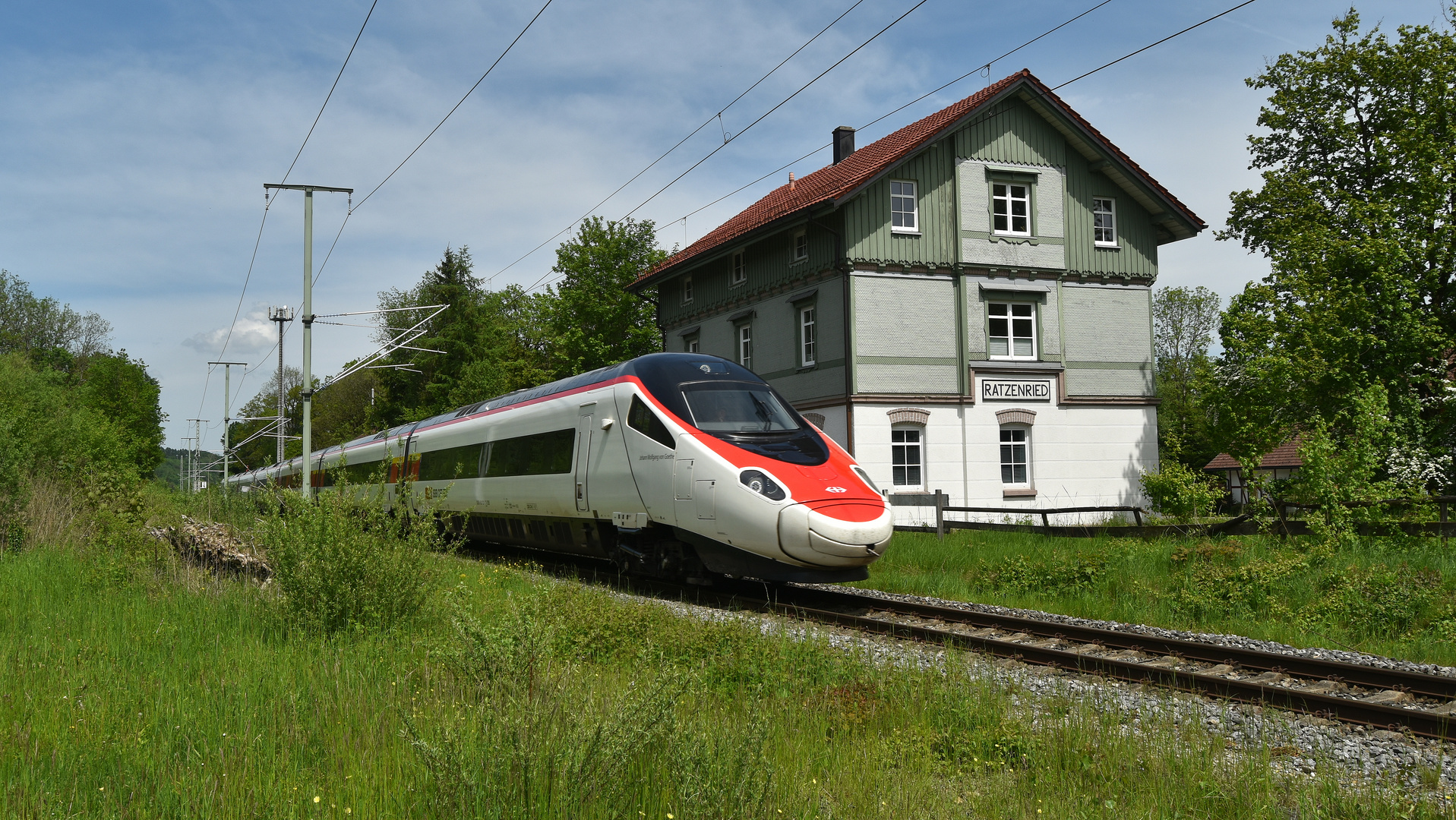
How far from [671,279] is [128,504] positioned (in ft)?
68.6

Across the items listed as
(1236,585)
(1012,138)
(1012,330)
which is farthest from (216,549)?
(1012,138)

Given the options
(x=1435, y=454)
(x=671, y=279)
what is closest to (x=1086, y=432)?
(x=1435, y=454)

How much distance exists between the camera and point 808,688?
20.9 ft

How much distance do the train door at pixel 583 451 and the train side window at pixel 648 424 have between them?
3.62ft

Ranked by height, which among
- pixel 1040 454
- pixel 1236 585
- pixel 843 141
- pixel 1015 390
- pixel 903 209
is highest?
pixel 843 141

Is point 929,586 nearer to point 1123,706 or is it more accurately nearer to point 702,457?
point 702,457

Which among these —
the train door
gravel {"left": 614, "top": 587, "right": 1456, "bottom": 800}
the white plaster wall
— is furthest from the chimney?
gravel {"left": 614, "top": 587, "right": 1456, "bottom": 800}

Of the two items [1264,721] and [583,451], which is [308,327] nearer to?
[583,451]

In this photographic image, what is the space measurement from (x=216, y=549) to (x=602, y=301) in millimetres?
38442

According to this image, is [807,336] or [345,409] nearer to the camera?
[807,336]

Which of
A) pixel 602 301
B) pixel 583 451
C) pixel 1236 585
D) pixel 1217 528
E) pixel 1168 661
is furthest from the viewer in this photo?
pixel 602 301

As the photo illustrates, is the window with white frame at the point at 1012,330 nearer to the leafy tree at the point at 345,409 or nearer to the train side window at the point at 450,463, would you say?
the train side window at the point at 450,463

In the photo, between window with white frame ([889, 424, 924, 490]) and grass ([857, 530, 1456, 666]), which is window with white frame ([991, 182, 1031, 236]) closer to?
window with white frame ([889, 424, 924, 490])

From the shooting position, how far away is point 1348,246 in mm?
23141
